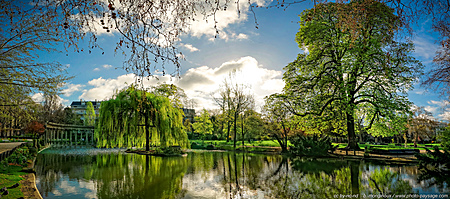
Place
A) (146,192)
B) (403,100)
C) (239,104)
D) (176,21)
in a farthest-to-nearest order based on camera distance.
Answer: (239,104), (403,100), (146,192), (176,21)

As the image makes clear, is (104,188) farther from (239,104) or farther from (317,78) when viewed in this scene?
(239,104)

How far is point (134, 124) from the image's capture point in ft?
69.3

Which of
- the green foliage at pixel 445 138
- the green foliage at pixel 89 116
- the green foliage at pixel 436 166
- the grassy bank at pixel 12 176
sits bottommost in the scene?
the green foliage at pixel 436 166

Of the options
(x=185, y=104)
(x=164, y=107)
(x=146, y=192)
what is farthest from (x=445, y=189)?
(x=185, y=104)

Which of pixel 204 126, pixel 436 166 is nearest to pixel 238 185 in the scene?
pixel 436 166

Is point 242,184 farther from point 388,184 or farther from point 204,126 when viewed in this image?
point 204,126

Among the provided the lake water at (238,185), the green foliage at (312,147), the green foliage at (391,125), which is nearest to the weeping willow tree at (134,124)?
the lake water at (238,185)

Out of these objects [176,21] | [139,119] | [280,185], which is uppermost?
[176,21]

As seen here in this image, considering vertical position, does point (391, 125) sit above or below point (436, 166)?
above

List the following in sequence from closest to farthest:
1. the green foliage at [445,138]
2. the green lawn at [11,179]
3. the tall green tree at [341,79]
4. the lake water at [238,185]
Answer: the green lawn at [11,179] → the lake water at [238,185] → the green foliage at [445,138] → the tall green tree at [341,79]

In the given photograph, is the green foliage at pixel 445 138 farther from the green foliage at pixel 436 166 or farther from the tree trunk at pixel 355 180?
the tree trunk at pixel 355 180

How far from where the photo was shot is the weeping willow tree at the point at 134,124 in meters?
20.6

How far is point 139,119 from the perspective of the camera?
21891 mm

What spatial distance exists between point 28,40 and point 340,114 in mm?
19334
